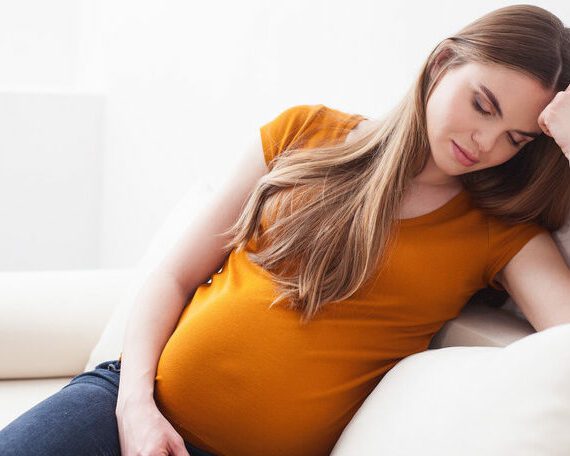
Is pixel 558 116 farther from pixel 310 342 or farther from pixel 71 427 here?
pixel 71 427

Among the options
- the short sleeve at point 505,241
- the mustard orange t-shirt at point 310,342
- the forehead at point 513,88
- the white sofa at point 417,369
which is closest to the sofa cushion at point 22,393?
the white sofa at point 417,369

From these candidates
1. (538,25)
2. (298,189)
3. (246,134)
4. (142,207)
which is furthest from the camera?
(142,207)

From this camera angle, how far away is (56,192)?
283 centimetres

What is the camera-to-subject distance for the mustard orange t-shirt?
1061 mm

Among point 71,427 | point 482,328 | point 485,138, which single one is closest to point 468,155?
point 485,138

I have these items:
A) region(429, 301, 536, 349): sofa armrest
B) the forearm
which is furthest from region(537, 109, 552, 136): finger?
the forearm

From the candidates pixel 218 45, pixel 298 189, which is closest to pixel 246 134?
pixel 218 45

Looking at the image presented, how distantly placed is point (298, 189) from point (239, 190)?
0.12 meters

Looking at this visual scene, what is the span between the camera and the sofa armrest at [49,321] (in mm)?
1490

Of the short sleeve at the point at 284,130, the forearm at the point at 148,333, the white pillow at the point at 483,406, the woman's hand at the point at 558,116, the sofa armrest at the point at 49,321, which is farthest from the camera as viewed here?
the sofa armrest at the point at 49,321

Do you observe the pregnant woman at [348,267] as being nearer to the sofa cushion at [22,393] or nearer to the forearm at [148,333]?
the forearm at [148,333]

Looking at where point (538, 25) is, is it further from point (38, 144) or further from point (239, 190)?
point (38, 144)

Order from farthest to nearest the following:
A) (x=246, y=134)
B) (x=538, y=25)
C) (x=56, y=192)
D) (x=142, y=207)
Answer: (x=56, y=192) → (x=142, y=207) → (x=246, y=134) → (x=538, y=25)

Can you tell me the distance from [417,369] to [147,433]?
0.38m
